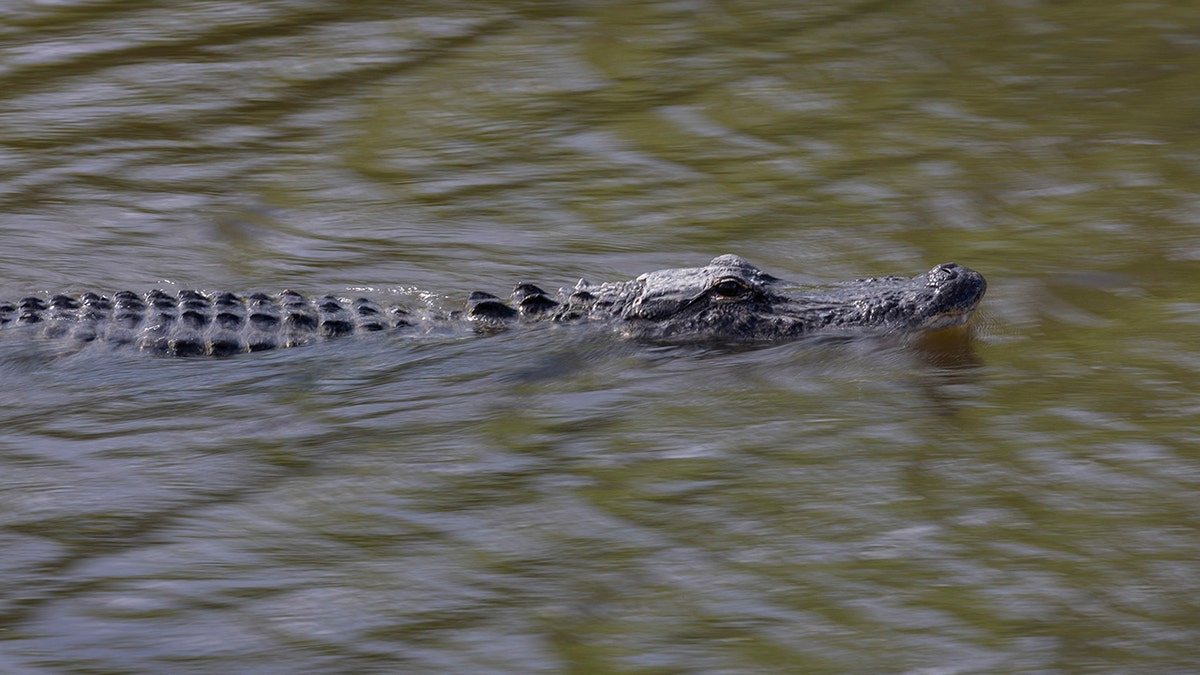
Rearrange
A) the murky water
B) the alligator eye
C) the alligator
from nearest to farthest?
the murky water → the alligator → the alligator eye

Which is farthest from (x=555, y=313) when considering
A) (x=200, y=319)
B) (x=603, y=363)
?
(x=200, y=319)

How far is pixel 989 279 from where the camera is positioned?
550 cm

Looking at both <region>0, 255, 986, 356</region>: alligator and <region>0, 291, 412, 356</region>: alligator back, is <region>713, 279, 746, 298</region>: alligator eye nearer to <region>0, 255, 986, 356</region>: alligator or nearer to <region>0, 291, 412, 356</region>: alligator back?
<region>0, 255, 986, 356</region>: alligator

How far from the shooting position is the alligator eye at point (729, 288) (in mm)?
5195

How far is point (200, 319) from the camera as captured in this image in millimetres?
5141

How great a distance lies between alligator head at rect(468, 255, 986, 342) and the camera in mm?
5148

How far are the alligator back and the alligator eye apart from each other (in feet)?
3.51

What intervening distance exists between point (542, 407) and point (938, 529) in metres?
1.36

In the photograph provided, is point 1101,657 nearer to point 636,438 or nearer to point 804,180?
point 636,438

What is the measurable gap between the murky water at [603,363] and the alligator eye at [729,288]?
0.24m

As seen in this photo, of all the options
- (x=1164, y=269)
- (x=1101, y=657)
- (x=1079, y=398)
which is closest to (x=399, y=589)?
(x=1101, y=657)

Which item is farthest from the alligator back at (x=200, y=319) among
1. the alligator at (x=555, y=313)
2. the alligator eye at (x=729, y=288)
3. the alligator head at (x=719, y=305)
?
the alligator eye at (x=729, y=288)

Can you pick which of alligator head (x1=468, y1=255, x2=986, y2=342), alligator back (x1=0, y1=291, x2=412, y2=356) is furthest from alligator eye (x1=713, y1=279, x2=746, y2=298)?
alligator back (x1=0, y1=291, x2=412, y2=356)

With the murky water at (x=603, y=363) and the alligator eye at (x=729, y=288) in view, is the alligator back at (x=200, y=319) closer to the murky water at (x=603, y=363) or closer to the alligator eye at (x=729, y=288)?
the murky water at (x=603, y=363)
